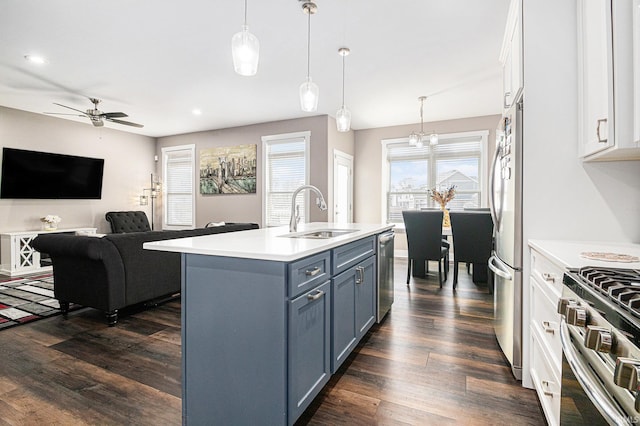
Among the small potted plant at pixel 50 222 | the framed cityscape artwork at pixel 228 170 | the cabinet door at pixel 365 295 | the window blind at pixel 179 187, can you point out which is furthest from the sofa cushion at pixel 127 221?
the cabinet door at pixel 365 295

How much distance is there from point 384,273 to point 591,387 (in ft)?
6.91

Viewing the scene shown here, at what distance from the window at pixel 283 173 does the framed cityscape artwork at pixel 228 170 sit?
13.1 inches

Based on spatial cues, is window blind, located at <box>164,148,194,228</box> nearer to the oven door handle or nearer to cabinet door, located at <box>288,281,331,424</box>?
cabinet door, located at <box>288,281,331,424</box>

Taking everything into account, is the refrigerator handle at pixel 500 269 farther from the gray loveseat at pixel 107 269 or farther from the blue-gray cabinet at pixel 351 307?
the gray loveseat at pixel 107 269

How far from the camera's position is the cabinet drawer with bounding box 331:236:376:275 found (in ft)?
6.19

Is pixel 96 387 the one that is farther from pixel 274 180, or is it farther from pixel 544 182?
pixel 274 180

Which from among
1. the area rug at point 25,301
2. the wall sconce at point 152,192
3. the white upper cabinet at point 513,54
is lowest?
the area rug at point 25,301

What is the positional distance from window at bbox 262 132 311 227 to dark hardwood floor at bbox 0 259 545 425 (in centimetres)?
336

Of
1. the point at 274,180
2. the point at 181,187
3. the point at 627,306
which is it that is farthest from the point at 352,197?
the point at 627,306

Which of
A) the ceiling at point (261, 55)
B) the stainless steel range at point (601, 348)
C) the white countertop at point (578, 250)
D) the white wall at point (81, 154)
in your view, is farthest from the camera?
the white wall at point (81, 154)

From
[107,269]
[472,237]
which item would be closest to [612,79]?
[472,237]

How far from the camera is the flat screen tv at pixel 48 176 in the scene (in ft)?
16.9

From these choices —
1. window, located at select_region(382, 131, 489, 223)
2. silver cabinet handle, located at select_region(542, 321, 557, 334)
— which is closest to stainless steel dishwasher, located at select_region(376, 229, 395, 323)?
silver cabinet handle, located at select_region(542, 321, 557, 334)

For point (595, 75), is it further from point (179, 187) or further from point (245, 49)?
point (179, 187)
